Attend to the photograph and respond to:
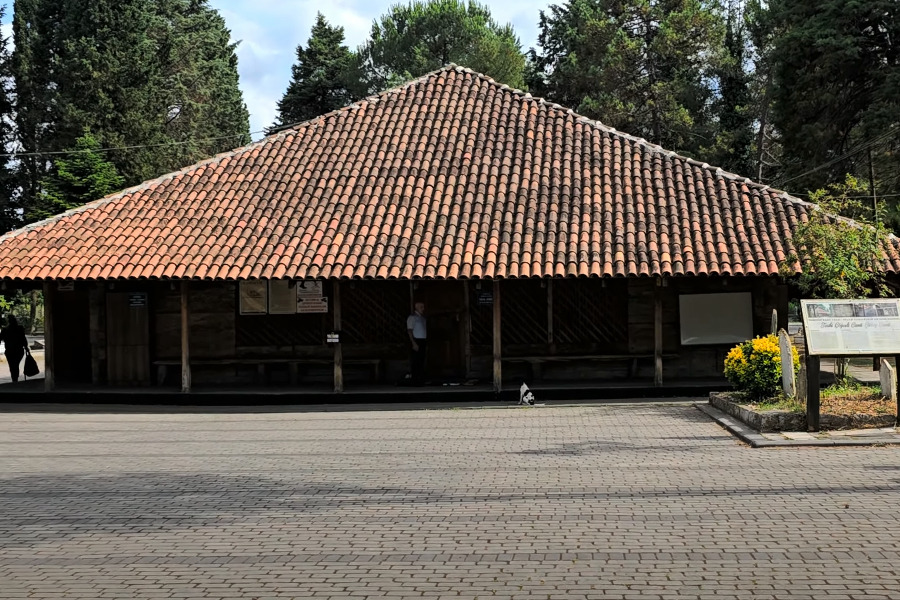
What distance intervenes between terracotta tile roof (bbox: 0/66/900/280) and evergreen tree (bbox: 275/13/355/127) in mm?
36474

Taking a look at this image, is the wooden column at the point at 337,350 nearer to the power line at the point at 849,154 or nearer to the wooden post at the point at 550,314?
the wooden post at the point at 550,314

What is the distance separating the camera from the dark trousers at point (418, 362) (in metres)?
19.7

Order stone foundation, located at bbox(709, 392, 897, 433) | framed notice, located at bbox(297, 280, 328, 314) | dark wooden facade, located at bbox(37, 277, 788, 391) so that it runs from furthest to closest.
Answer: framed notice, located at bbox(297, 280, 328, 314), dark wooden facade, located at bbox(37, 277, 788, 391), stone foundation, located at bbox(709, 392, 897, 433)

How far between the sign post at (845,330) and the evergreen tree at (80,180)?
3203 cm

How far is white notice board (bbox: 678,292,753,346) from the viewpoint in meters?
20.2

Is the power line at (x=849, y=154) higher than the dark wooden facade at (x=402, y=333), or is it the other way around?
the power line at (x=849, y=154)

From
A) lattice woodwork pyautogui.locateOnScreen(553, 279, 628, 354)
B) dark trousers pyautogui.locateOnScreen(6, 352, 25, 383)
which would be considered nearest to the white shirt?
lattice woodwork pyautogui.locateOnScreen(553, 279, 628, 354)

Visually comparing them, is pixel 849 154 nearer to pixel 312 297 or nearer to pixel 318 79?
pixel 312 297

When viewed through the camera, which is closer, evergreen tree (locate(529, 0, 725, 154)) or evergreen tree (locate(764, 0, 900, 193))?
evergreen tree (locate(764, 0, 900, 193))

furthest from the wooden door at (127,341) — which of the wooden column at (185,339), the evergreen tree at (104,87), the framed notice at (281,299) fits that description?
the evergreen tree at (104,87)

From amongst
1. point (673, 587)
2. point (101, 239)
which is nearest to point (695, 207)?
point (101, 239)

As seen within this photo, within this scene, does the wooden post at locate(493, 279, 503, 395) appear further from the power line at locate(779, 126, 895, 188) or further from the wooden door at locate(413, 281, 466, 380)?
the power line at locate(779, 126, 895, 188)

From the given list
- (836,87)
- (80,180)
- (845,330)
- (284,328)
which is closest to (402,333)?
(284,328)

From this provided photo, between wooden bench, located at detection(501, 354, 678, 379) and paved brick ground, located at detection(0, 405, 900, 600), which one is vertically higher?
wooden bench, located at detection(501, 354, 678, 379)
